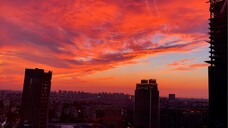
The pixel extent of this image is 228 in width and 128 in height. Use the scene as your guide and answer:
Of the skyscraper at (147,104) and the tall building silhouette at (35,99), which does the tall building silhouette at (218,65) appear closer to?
the tall building silhouette at (35,99)

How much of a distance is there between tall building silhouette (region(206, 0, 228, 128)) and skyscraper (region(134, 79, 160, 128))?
240 feet

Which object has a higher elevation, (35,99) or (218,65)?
(218,65)

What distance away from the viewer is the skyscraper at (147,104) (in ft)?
345

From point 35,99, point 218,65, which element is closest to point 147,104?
point 35,99

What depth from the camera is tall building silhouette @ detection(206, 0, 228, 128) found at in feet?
105

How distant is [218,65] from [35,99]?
2310 inches

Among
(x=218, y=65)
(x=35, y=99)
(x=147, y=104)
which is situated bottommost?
(x=147, y=104)

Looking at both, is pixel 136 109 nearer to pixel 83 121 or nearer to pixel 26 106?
pixel 83 121

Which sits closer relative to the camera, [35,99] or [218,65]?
[218,65]

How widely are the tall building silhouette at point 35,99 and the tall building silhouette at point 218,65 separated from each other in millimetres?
54187

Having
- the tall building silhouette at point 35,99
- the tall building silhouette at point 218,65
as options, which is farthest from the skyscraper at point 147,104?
the tall building silhouette at point 218,65

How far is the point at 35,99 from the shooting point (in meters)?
78.0

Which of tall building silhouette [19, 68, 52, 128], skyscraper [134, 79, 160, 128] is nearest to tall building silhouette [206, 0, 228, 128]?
tall building silhouette [19, 68, 52, 128]

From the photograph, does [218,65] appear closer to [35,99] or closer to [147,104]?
[35,99]
